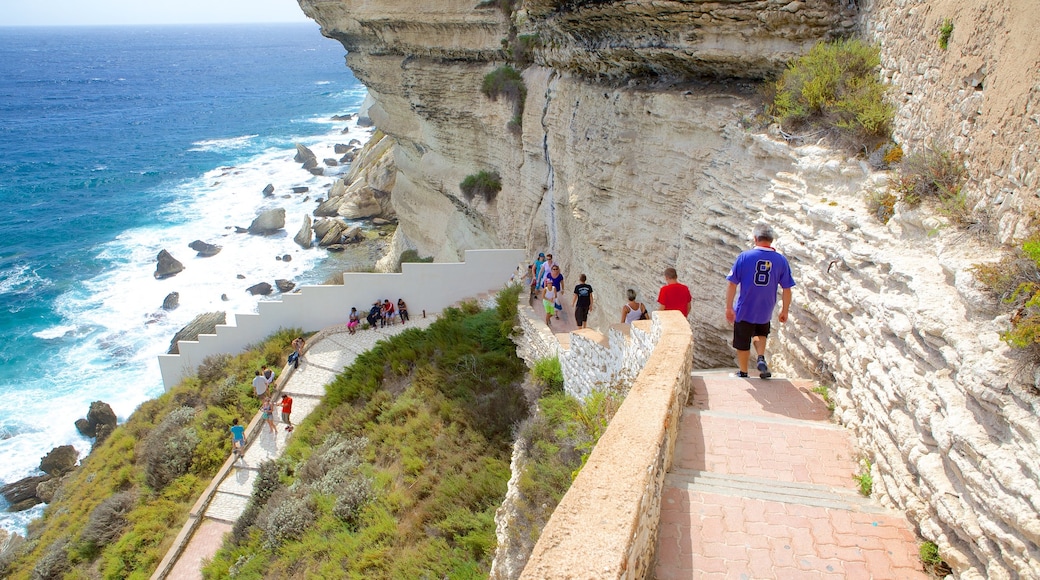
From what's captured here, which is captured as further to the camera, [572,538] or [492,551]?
[492,551]

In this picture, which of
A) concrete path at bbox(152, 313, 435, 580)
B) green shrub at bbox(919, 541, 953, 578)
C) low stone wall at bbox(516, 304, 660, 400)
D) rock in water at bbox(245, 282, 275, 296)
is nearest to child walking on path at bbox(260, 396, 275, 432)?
concrete path at bbox(152, 313, 435, 580)

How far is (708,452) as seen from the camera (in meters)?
4.23

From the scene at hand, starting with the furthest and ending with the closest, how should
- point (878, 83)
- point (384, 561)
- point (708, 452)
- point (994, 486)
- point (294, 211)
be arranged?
point (294, 211), point (384, 561), point (878, 83), point (708, 452), point (994, 486)

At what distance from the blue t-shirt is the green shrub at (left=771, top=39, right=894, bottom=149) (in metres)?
1.67

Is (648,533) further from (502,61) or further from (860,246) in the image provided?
(502,61)

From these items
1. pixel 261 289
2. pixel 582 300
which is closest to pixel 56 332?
pixel 261 289

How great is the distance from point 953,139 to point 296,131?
59.2 meters

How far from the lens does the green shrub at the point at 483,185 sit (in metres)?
16.7

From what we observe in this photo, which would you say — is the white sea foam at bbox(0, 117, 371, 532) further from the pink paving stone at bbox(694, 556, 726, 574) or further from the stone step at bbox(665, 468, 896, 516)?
the pink paving stone at bbox(694, 556, 726, 574)

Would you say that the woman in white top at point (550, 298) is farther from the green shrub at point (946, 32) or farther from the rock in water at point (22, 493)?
the rock in water at point (22, 493)

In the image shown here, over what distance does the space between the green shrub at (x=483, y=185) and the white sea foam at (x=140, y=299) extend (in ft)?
38.3

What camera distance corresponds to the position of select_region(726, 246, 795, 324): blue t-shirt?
17.0 ft

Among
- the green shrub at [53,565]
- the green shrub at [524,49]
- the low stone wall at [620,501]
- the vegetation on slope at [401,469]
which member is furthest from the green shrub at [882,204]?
the green shrub at [53,565]

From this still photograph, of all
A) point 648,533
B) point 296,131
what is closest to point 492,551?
point 648,533
